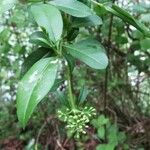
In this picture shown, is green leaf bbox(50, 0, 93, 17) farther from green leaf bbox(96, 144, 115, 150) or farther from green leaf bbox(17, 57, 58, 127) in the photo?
green leaf bbox(96, 144, 115, 150)

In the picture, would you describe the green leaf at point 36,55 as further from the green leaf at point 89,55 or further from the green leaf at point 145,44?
the green leaf at point 145,44

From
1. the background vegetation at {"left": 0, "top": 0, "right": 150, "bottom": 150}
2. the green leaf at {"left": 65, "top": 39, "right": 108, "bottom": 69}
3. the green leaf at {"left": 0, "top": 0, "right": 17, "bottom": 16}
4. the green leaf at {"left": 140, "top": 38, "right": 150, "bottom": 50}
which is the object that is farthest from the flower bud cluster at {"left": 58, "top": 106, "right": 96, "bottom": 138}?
the background vegetation at {"left": 0, "top": 0, "right": 150, "bottom": 150}

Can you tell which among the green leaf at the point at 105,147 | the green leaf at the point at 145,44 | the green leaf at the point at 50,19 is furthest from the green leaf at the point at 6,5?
the green leaf at the point at 105,147

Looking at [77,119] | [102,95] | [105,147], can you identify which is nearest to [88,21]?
[77,119]

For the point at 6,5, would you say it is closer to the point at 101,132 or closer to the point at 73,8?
the point at 73,8

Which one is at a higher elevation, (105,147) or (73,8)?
(73,8)
